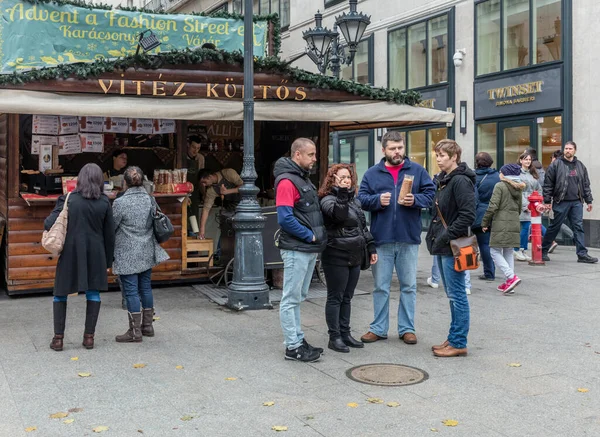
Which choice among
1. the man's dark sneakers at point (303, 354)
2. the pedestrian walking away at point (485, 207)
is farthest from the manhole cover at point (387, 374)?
the pedestrian walking away at point (485, 207)

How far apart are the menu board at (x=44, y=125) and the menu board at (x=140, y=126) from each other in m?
1.01

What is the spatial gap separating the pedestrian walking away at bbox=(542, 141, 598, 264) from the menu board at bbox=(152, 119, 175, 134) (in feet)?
21.0

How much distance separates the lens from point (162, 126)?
10.3m

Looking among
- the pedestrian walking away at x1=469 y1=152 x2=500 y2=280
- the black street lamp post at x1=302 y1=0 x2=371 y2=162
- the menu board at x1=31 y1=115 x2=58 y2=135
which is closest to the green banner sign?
the menu board at x1=31 y1=115 x2=58 y2=135

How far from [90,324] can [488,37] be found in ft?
46.5

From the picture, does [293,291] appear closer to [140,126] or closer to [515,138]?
[140,126]

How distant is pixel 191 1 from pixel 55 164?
25411 mm

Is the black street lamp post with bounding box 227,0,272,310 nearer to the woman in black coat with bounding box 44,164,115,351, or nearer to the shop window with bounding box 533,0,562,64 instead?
the woman in black coat with bounding box 44,164,115,351

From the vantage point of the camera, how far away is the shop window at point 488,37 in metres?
17.6

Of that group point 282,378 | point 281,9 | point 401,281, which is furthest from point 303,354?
point 281,9

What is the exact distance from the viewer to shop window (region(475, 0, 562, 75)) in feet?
52.2

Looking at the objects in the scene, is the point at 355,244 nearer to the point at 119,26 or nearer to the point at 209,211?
the point at 209,211

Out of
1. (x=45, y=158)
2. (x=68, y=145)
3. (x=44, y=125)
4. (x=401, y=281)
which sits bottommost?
(x=401, y=281)

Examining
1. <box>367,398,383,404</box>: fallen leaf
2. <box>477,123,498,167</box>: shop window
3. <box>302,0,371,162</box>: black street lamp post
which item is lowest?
<box>367,398,383,404</box>: fallen leaf
